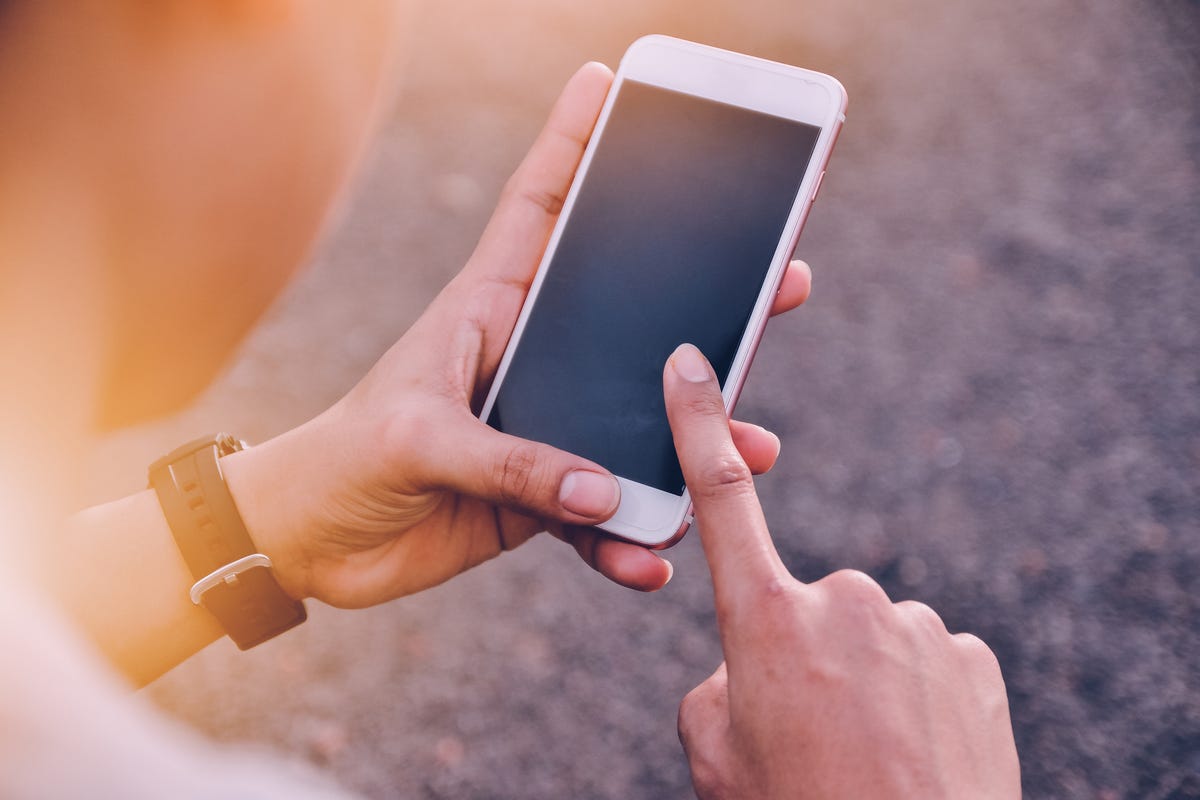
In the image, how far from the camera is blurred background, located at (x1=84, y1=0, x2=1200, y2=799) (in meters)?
2.27

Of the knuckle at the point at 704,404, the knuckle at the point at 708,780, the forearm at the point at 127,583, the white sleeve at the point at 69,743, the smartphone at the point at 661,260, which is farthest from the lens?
the forearm at the point at 127,583

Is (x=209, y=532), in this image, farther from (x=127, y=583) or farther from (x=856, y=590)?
(x=856, y=590)

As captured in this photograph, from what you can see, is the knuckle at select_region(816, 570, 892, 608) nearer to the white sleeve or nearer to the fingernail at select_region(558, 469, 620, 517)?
the fingernail at select_region(558, 469, 620, 517)

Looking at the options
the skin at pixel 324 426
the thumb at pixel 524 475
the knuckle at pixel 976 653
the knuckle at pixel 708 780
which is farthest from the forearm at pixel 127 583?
the knuckle at pixel 976 653

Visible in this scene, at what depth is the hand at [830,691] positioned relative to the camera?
3.84 feet

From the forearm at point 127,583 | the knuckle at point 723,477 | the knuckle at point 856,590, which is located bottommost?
the forearm at point 127,583

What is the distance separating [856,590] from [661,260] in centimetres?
75

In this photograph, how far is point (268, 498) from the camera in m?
1.66

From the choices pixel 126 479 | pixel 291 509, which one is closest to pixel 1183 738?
pixel 291 509

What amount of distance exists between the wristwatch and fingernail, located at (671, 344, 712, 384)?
3.04ft

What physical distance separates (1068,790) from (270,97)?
2.70 m

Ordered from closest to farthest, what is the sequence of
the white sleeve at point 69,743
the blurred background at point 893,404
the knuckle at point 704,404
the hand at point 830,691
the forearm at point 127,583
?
the white sleeve at point 69,743 → the hand at point 830,691 → the knuckle at point 704,404 → the forearm at point 127,583 → the blurred background at point 893,404

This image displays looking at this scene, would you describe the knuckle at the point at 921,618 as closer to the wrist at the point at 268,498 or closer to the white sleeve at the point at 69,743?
the white sleeve at the point at 69,743

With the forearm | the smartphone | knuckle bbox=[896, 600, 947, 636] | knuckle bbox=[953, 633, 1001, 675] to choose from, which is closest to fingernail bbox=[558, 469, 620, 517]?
the smartphone
